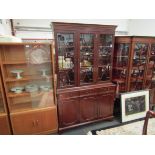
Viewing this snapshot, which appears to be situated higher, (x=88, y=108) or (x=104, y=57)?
(x=104, y=57)

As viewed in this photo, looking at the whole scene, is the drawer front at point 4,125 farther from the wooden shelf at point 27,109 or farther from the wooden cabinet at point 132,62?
the wooden cabinet at point 132,62

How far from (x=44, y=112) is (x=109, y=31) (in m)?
1.87

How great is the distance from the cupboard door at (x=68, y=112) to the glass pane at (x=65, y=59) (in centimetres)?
32

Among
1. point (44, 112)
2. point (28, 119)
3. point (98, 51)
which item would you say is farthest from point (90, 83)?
point (28, 119)

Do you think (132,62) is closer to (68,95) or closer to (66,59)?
(66,59)

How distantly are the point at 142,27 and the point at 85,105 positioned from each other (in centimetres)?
284

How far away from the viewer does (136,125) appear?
98.4 inches

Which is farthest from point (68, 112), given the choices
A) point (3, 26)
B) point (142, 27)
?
point (142, 27)

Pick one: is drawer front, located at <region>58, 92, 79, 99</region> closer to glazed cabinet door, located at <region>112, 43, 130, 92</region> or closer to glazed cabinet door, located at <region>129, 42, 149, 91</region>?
glazed cabinet door, located at <region>112, 43, 130, 92</region>

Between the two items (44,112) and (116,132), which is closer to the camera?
(44,112)

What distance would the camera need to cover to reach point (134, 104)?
2672 millimetres

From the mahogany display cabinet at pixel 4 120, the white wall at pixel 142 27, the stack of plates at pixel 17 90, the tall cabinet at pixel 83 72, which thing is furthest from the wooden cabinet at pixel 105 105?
the white wall at pixel 142 27

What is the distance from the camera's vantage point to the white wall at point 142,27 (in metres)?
3.23
